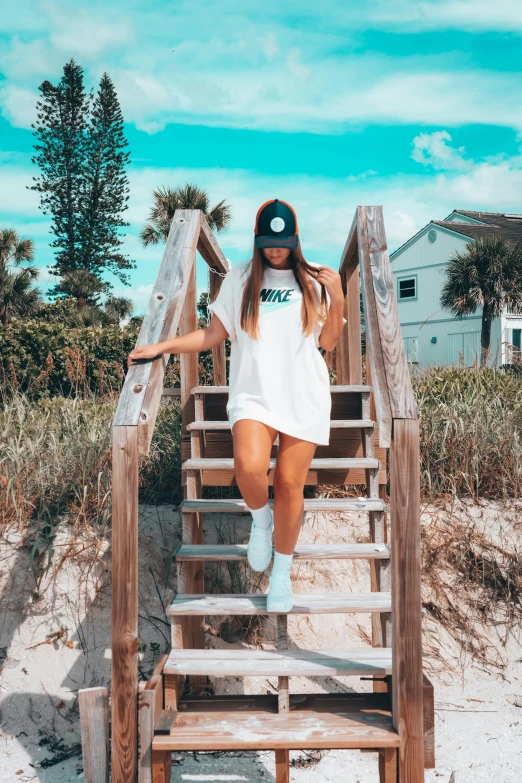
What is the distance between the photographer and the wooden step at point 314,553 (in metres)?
3.10

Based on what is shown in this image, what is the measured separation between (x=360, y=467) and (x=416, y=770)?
1.38 metres

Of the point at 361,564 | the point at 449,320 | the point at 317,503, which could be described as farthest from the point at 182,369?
the point at 449,320

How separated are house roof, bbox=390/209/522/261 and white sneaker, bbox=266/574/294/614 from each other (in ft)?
66.1

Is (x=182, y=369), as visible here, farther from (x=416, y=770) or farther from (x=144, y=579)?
(x=416, y=770)

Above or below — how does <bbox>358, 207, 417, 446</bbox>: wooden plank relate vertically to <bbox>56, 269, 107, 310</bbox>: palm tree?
below

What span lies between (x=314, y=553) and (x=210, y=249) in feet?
7.17

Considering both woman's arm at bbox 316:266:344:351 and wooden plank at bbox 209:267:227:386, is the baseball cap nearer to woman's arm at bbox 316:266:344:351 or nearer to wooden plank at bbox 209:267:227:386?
woman's arm at bbox 316:266:344:351

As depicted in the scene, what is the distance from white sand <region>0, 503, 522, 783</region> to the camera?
3.25m

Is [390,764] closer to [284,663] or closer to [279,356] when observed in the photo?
[284,663]

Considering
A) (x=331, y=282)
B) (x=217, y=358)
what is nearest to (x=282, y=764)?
(x=331, y=282)

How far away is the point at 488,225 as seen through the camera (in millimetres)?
23266

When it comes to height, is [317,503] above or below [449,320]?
below

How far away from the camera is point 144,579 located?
4.08 metres

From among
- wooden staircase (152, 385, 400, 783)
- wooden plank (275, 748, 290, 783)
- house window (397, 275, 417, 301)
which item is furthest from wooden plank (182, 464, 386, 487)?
house window (397, 275, 417, 301)
